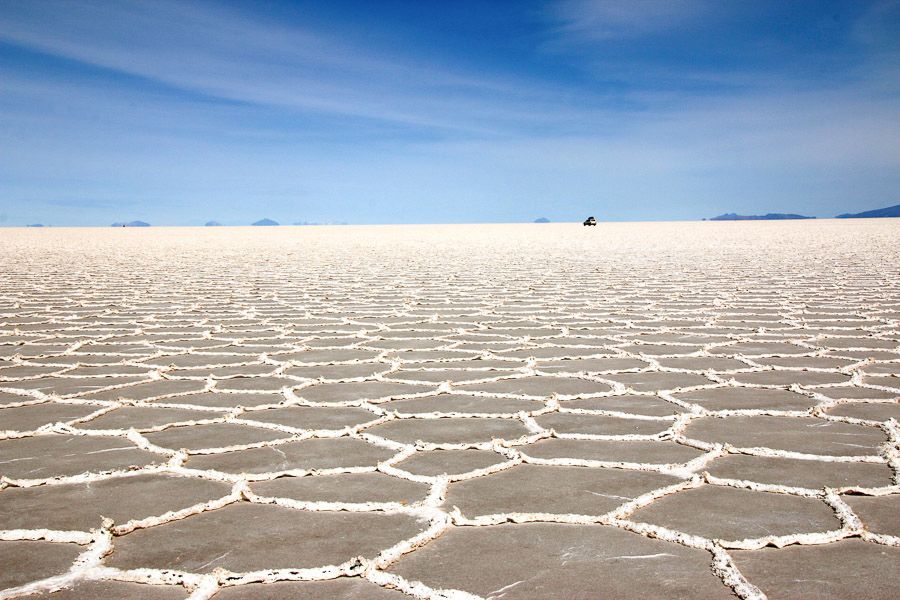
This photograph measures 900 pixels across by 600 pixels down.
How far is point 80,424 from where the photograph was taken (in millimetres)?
2289

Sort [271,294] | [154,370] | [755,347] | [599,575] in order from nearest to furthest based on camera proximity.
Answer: [599,575] → [154,370] → [755,347] → [271,294]

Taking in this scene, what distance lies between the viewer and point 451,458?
6.46ft

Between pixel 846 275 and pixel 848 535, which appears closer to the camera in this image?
pixel 848 535

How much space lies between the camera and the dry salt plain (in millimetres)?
1333

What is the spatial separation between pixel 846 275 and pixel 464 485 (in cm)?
728

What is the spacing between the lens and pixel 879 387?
2.71 m

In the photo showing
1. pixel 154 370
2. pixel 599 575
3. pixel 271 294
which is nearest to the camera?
pixel 599 575

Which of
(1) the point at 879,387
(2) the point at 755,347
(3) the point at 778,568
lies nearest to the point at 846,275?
(2) the point at 755,347

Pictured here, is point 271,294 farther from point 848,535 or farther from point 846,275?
point 846,275

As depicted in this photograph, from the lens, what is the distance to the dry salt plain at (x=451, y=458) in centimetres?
133

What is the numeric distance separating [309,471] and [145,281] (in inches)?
250

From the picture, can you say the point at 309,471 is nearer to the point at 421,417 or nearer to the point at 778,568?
the point at 421,417

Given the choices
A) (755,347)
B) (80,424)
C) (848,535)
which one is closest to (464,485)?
(848,535)

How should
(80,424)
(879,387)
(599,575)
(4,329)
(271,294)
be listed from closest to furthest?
(599,575), (80,424), (879,387), (4,329), (271,294)
